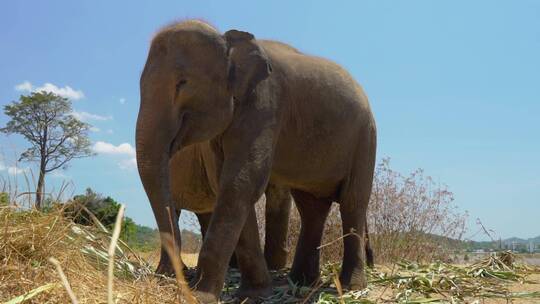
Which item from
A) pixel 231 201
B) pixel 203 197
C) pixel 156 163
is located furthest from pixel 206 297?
pixel 203 197

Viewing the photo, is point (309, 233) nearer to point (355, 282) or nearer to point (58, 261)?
point (355, 282)

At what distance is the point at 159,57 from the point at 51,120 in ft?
71.8

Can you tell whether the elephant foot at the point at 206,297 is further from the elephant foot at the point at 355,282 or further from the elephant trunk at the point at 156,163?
the elephant foot at the point at 355,282

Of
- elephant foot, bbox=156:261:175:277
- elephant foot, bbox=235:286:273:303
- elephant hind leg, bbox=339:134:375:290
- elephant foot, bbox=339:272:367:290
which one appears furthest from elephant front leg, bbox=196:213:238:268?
elephant foot, bbox=156:261:175:277

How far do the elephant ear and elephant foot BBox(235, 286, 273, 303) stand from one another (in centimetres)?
136

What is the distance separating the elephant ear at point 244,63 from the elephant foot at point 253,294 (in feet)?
4.47

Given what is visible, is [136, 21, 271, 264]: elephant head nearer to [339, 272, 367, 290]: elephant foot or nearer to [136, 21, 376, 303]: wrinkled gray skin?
[136, 21, 376, 303]: wrinkled gray skin

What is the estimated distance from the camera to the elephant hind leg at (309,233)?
16.8 ft

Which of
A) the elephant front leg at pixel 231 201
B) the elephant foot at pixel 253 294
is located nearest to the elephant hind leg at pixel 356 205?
the elephant foot at pixel 253 294

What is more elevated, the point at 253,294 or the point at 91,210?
the point at 91,210

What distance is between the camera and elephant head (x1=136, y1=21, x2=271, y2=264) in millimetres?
3391

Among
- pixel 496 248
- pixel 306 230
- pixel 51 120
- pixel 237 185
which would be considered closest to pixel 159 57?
pixel 237 185

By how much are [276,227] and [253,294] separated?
160 cm

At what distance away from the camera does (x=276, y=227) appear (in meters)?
5.74
